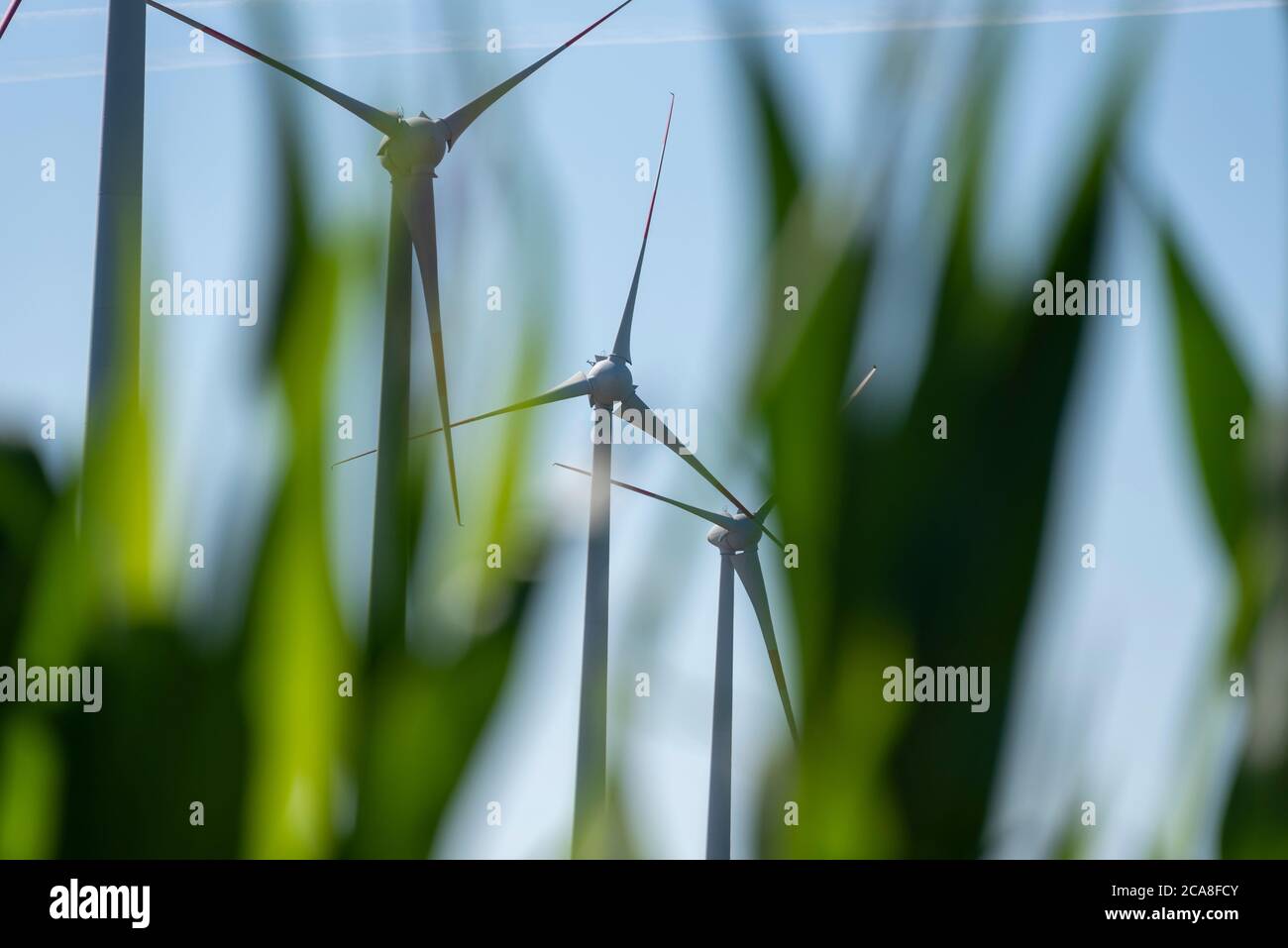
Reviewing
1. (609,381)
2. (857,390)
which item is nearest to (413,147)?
(857,390)

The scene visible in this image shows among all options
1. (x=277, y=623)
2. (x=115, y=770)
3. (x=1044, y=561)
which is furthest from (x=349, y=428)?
(x=1044, y=561)

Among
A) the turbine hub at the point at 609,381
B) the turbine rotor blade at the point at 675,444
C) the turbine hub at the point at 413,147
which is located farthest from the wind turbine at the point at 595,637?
the turbine hub at the point at 609,381

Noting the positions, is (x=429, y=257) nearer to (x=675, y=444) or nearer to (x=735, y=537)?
(x=675, y=444)

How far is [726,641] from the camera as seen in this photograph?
5.11m

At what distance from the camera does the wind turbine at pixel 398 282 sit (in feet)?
5.76

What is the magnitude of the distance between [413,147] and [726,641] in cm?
269

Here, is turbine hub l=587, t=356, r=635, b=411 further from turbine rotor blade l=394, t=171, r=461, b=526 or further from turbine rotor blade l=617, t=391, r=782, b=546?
turbine rotor blade l=394, t=171, r=461, b=526

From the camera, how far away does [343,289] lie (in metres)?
1.61

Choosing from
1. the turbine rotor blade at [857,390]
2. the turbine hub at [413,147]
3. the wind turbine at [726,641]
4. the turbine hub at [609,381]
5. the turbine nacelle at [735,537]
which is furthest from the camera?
the turbine hub at [609,381]

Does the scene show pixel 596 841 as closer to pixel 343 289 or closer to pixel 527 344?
pixel 527 344

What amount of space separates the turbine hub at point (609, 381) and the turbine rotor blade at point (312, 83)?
2226mm

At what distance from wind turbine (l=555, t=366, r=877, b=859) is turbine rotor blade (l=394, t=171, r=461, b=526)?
300mm

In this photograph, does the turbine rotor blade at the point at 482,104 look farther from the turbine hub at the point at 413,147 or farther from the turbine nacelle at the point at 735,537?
the turbine nacelle at the point at 735,537

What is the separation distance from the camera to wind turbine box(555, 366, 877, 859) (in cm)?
323
